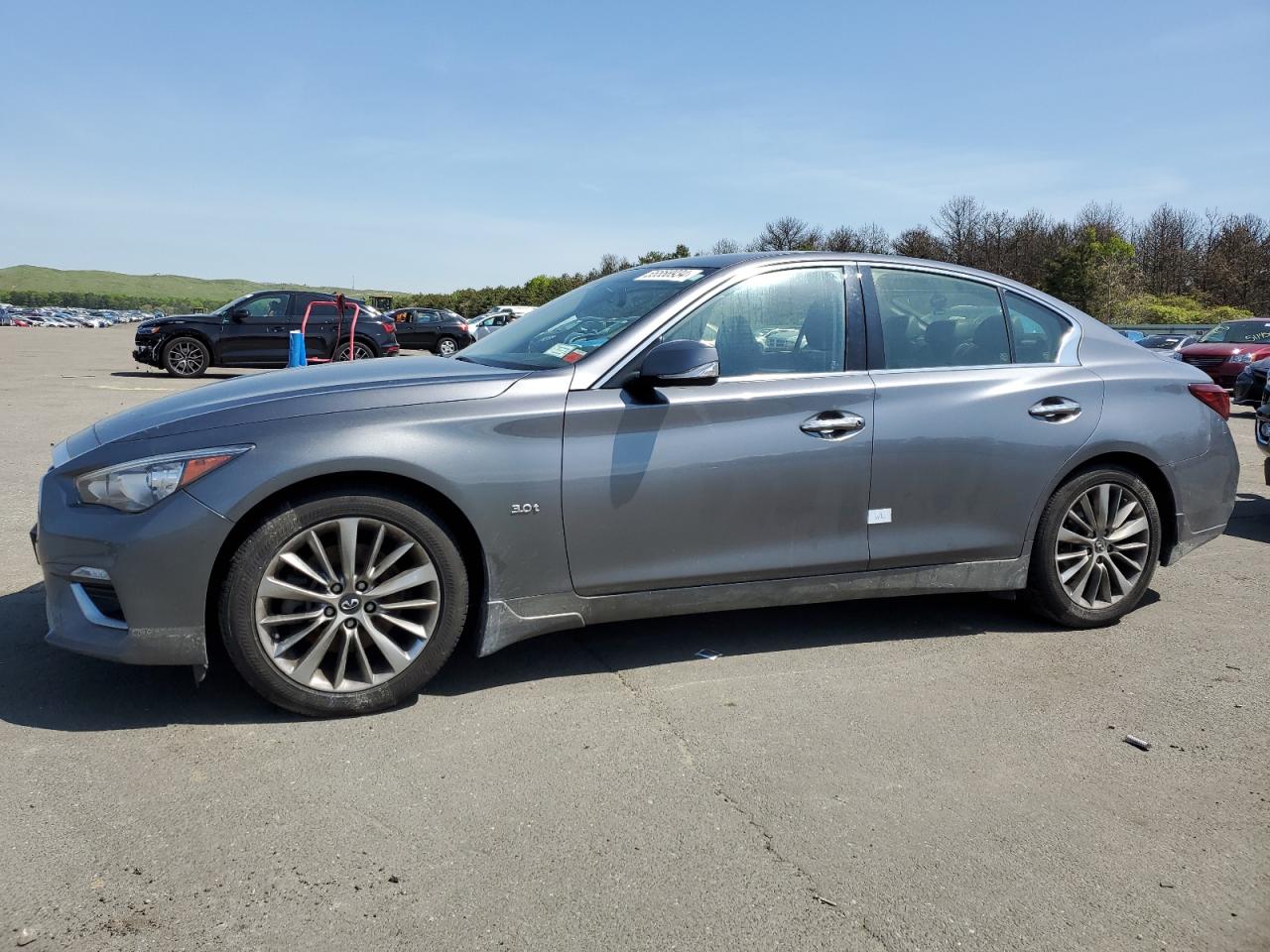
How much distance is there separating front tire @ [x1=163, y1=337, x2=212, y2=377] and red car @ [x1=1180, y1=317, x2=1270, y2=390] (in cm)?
1928

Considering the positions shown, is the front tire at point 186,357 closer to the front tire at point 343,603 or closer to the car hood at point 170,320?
the car hood at point 170,320

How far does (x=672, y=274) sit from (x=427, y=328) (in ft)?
93.8

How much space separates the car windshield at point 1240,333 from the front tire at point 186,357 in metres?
20.3

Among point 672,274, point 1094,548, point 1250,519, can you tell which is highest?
point 672,274

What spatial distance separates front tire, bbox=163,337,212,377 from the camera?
20094 millimetres

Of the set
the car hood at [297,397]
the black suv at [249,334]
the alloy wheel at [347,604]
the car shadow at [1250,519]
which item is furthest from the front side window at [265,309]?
the alloy wheel at [347,604]

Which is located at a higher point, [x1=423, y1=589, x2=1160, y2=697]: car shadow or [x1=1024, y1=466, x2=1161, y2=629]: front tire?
[x1=1024, y1=466, x2=1161, y2=629]: front tire

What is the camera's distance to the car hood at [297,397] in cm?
352

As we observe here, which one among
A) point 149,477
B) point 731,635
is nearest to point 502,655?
point 731,635

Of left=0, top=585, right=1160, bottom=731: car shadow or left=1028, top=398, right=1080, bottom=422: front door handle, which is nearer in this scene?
left=0, top=585, right=1160, bottom=731: car shadow

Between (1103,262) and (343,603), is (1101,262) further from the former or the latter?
(343,603)

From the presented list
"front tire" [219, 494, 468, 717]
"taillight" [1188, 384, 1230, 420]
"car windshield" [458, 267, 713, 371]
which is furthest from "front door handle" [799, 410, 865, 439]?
"taillight" [1188, 384, 1230, 420]

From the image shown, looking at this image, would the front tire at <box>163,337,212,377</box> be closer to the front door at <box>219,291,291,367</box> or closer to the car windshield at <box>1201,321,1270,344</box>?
the front door at <box>219,291,291,367</box>

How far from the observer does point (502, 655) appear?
169 inches
